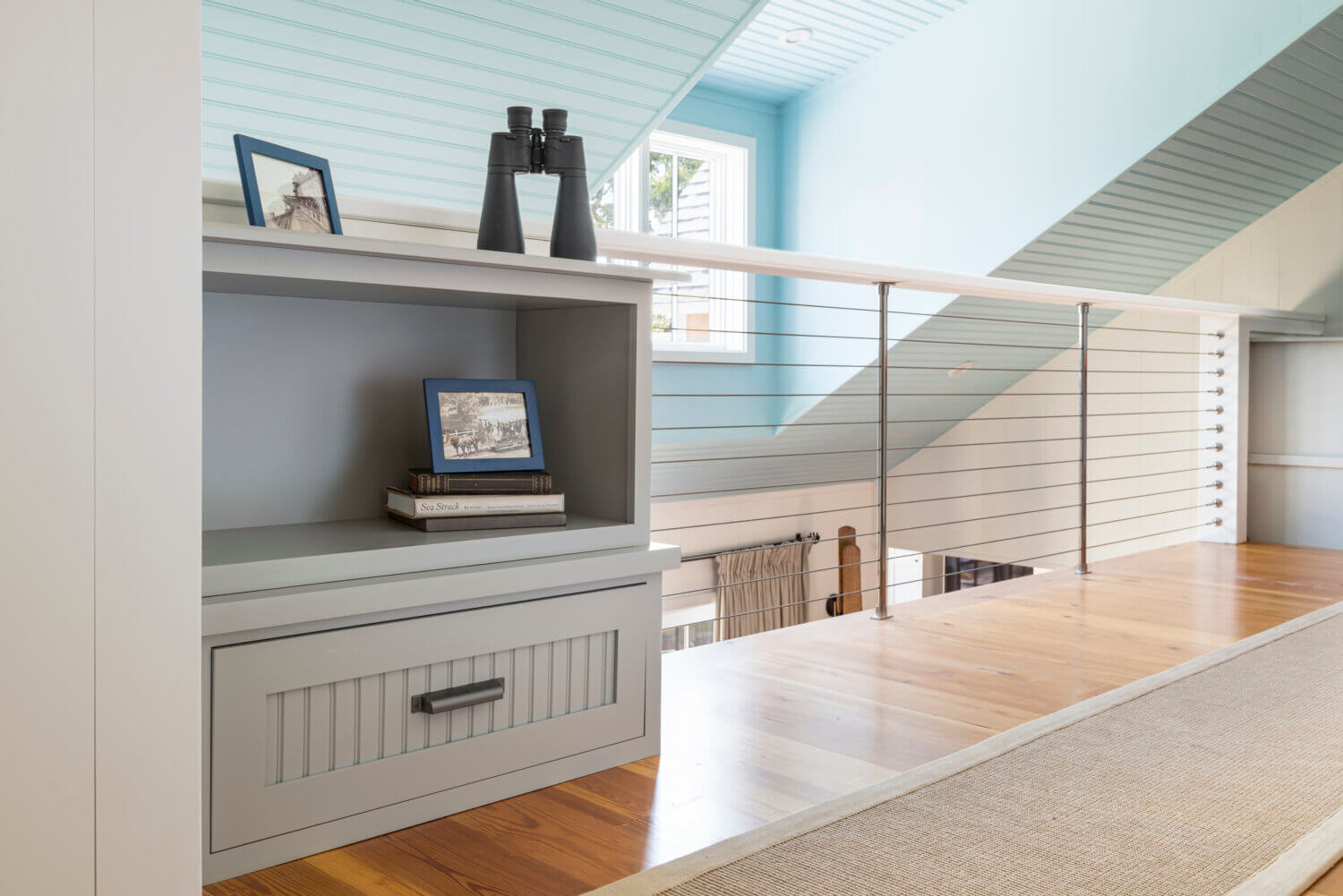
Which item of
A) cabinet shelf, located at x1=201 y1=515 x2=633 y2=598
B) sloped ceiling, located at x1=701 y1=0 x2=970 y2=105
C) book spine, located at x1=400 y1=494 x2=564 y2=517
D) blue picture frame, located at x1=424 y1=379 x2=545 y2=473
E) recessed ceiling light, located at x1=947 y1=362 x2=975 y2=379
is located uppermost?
sloped ceiling, located at x1=701 y1=0 x2=970 y2=105

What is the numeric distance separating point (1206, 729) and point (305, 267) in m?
1.43

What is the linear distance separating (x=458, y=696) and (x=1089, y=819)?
30.5 inches

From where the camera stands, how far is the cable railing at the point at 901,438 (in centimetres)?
467

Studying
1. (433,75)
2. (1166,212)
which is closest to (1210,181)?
(1166,212)

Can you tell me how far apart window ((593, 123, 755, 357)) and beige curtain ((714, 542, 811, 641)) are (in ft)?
3.51

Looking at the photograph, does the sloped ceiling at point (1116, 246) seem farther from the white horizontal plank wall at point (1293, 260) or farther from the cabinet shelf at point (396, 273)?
the cabinet shelf at point (396, 273)

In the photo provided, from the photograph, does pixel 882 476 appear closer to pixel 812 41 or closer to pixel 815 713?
pixel 815 713

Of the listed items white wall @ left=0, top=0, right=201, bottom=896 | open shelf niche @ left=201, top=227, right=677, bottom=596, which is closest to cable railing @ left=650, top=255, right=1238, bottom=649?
open shelf niche @ left=201, top=227, right=677, bottom=596

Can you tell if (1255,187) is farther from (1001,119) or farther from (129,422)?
(129,422)

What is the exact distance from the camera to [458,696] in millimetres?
1299

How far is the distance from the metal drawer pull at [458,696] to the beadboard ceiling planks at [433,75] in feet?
4.06

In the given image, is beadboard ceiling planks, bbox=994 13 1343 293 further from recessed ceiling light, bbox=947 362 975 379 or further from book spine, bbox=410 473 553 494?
book spine, bbox=410 473 553 494

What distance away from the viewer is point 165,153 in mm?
788

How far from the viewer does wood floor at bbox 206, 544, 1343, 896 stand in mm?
1165
